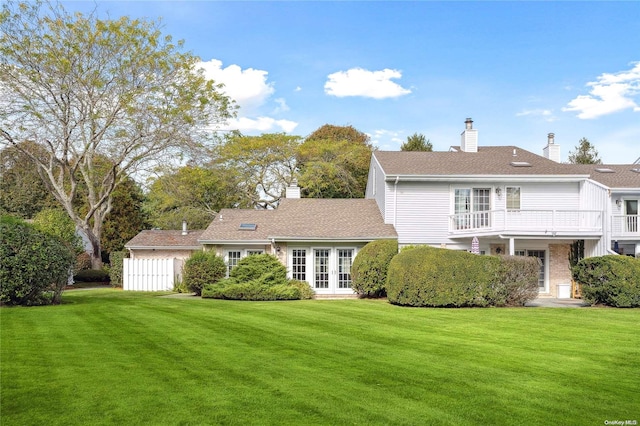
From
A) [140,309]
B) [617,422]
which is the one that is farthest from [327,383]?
[140,309]

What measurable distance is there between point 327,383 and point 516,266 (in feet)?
44.9


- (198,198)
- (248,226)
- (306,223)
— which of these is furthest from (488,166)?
(198,198)

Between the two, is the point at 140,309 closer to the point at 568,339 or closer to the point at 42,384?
the point at 42,384

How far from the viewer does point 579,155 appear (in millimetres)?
56344

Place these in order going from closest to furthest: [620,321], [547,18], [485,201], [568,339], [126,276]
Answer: [568,339], [620,321], [547,18], [485,201], [126,276]

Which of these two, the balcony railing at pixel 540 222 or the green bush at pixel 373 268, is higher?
the balcony railing at pixel 540 222

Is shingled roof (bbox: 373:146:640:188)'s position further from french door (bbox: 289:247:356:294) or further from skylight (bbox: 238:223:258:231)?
skylight (bbox: 238:223:258:231)

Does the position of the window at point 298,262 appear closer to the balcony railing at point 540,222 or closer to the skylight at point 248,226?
the skylight at point 248,226

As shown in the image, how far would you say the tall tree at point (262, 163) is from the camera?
1577 inches

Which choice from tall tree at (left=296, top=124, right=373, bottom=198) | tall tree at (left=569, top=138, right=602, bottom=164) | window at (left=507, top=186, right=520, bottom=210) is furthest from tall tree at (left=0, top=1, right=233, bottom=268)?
tall tree at (left=569, top=138, right=602, bottom=164)

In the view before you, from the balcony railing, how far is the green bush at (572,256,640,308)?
3.60 m

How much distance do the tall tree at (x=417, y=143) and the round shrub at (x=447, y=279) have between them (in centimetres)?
2765

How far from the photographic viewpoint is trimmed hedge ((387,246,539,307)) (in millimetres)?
19031

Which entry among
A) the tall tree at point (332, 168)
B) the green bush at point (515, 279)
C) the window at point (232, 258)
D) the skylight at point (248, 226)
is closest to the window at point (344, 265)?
the skylight at point (248, 226)
